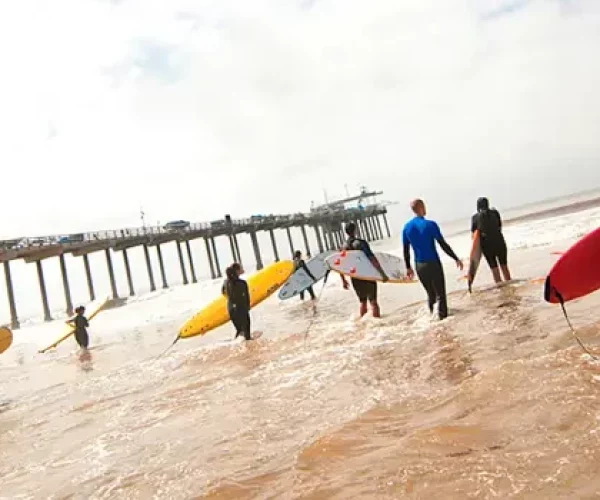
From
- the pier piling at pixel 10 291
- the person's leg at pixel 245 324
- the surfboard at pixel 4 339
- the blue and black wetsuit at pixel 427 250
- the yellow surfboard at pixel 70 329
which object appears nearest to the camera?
the blue and black wetsuit at pixel 427 250

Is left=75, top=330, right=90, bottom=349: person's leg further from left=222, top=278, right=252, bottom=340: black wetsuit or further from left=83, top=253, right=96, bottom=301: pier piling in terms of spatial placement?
left=83, top=253, right=96, bottom=301: pier piling

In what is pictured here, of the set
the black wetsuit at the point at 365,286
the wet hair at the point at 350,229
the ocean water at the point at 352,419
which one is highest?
the wet hair at the point at 350,229

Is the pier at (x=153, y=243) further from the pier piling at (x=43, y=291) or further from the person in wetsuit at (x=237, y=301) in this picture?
the person in wetsuit at (x=237, y=301)

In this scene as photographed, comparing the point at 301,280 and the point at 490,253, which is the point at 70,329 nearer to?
the point at 301,280

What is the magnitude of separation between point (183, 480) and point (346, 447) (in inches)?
32.6

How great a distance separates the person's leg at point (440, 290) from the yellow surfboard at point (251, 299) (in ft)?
14.6

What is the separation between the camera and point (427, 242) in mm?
6141

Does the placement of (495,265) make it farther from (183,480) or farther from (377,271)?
(183,480)

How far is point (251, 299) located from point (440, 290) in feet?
17.4

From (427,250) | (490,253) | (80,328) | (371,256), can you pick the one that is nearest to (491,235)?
(490,253)

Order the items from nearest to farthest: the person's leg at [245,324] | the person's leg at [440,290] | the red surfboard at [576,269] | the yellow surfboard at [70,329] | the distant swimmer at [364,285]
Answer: the red surfboard at [576,269]
the person's leg at [440,290]
the distant swimmer at [364,285]
the person's leg at [245,324]
the yellow surfboard at [70,329]

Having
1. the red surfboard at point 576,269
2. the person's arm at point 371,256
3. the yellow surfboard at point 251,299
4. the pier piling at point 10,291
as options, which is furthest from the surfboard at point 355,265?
the pier piling at point 10,291

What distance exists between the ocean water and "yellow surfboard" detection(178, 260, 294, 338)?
272 cm

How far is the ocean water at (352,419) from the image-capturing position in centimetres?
213
